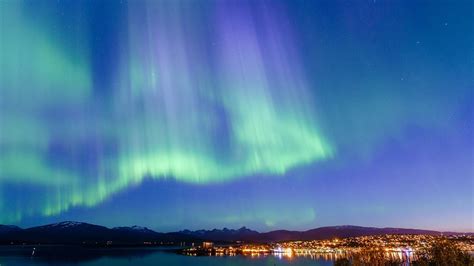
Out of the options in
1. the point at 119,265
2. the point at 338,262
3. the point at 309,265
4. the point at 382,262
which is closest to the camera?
the point at 382,262

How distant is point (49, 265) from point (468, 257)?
15933 cm

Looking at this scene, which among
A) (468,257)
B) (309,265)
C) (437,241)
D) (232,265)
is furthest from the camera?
(232,265)

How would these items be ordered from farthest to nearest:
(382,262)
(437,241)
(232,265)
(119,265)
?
1. (119,265)
2. (232,265)
3. (382,262)
4. (437,241)

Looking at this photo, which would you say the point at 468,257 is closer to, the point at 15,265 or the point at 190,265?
the point at 190,265

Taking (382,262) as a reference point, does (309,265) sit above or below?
below

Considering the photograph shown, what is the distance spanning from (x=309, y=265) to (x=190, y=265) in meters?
47.7

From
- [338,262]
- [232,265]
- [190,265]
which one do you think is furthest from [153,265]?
[338,262]

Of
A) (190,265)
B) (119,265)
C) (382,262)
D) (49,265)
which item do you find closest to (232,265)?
(190,265)

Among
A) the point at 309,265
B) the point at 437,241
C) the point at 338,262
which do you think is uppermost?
the point at 437,241

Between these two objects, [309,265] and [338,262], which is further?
[309,265]

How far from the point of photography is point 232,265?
152m

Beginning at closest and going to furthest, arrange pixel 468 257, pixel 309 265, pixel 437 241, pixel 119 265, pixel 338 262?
1. pixel 468 257
2. pixel 437 241
3. pixel 338 262
4. pixel 309 265
5. pixel 119 265

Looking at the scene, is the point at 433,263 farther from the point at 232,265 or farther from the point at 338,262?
the point at 232,265

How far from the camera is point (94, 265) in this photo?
158250 millimetres
